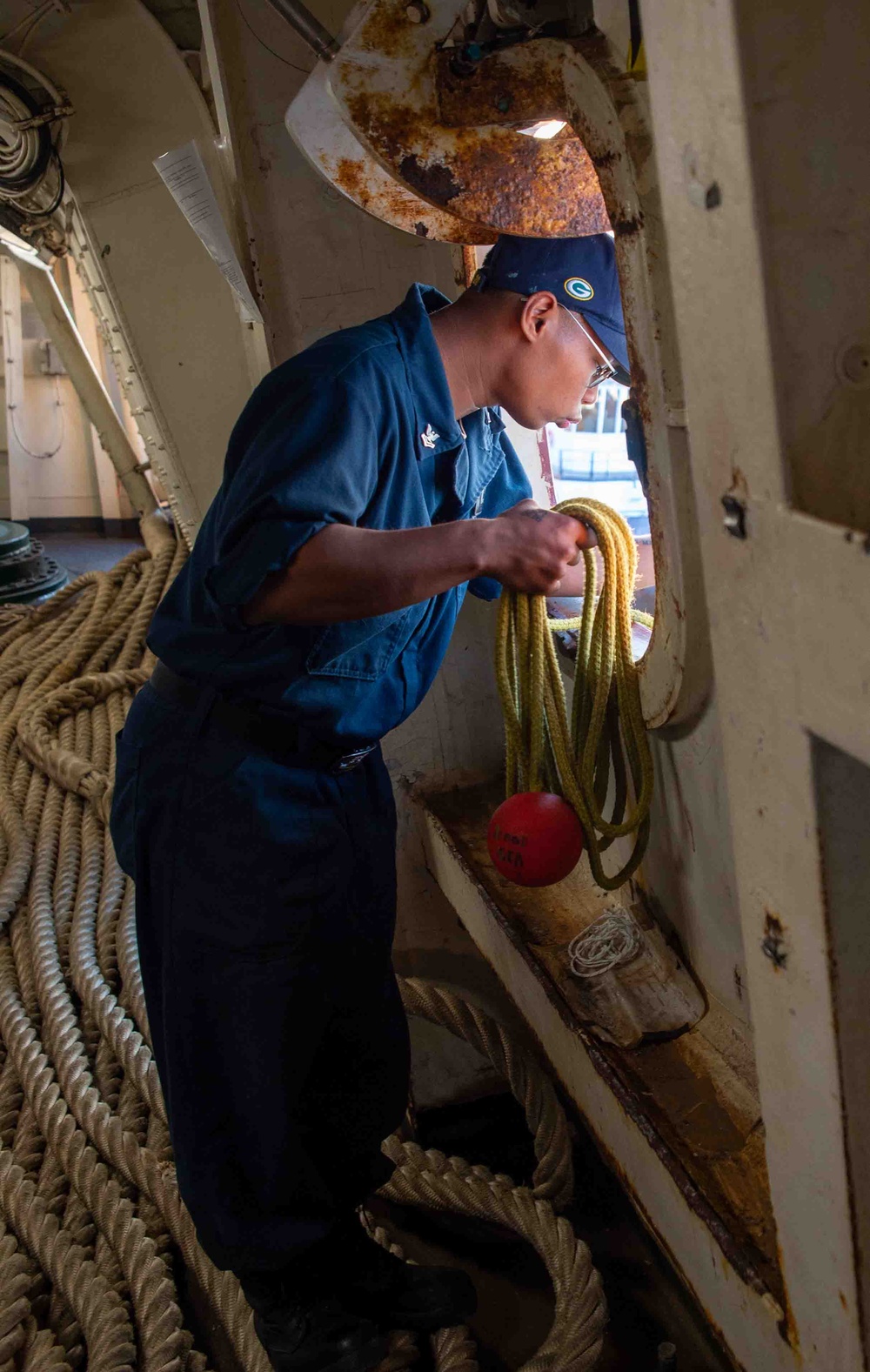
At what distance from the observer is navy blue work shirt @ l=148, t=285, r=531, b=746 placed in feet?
4.71

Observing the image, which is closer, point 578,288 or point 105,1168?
point 578,288

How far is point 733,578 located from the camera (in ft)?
2.82

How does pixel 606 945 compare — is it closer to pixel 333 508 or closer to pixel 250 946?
pixel 250 946

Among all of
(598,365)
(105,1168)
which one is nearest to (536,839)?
(598,365)

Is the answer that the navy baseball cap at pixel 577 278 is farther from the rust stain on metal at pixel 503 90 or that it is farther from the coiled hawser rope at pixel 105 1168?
the coiled hawser rope at pixel 105 1168

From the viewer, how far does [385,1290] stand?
1.96m

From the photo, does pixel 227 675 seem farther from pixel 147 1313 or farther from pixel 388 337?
pixel 147 1313

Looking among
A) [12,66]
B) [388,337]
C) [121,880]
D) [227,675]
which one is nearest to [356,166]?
[388,337]

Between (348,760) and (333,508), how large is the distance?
0.46 m

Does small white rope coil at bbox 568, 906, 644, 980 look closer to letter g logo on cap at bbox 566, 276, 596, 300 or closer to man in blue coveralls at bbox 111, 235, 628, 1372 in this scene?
man in blue coveralls at bbox 111, 235, 628, 1372

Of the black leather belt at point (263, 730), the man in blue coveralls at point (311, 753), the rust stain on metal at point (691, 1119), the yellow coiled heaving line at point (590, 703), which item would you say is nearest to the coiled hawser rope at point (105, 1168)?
the man in blue coveralls at point (311, 753)

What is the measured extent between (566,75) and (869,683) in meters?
0.90

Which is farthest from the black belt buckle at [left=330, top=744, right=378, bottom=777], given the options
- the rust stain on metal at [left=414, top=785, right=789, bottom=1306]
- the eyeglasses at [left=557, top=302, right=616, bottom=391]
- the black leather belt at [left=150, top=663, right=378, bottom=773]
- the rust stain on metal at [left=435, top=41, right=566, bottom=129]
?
the rust stain on metal at [left=435, top=41, right=566, bottom=129]

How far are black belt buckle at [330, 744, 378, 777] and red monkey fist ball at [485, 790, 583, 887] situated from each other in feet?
0.75
